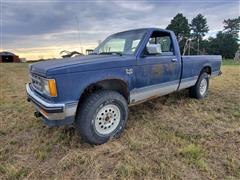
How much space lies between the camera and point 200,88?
524 cm

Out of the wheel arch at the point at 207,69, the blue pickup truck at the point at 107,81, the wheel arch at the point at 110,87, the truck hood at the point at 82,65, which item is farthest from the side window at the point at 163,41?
the wheel arch at the point at 207,69

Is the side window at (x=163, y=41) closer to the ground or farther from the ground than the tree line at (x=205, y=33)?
closer to the ground

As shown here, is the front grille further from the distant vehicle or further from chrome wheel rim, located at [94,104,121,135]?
the distant vehicle

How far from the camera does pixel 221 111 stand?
4.24m

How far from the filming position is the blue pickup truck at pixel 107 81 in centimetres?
248

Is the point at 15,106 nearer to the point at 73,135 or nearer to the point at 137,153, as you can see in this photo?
the point at 73,135

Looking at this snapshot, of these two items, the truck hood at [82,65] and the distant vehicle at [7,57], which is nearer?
the truck hood at [82,65]

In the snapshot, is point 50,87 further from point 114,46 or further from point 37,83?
point 114,46

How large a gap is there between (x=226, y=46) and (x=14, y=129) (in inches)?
1979

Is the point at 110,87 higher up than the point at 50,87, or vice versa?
the point at 50,87

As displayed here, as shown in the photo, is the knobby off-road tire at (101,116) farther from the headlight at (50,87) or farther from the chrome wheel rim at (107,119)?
the headlight at (50,87)

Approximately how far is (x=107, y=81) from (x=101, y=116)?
557 mm

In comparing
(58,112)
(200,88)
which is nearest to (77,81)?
(58,112)

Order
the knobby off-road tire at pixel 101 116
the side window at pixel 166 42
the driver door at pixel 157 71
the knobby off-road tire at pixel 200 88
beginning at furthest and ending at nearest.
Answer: the knobby off-road tire at pixel 200 88 < the side window at pixel 166 42 < the driver door at pixel 157 71 < the knobby off-road tire at pixel 101 116
